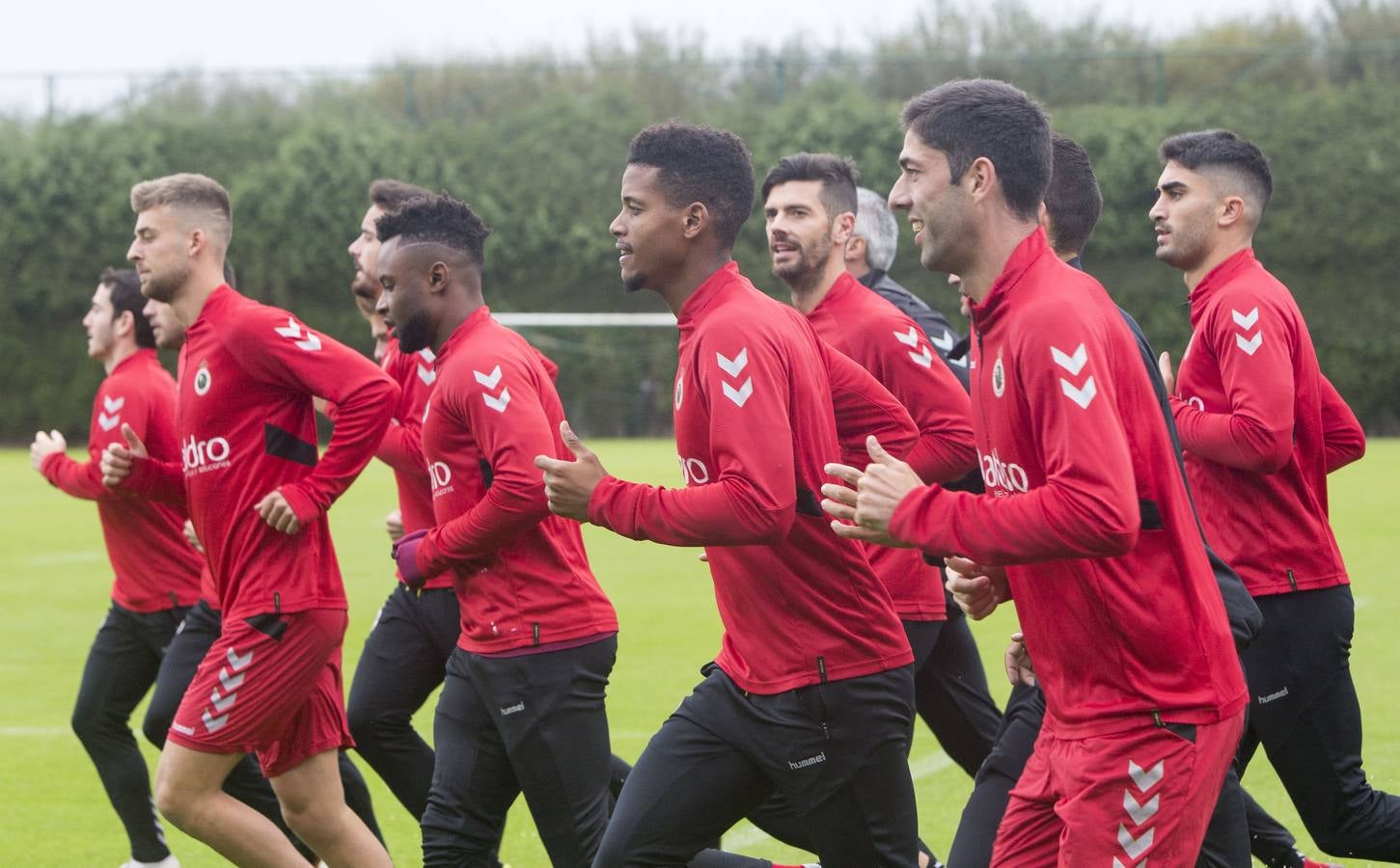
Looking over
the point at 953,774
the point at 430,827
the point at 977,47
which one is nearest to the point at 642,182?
the point at 430,827

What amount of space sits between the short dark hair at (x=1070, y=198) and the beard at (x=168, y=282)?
8.97 ft

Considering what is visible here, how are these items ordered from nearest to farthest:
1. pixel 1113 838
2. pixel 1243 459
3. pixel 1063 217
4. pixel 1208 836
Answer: pixel 1113 838 < pixel 1208 836 < pixel 1243 459 < pixel 1063 217

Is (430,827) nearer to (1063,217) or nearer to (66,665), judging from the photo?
(1063,217)

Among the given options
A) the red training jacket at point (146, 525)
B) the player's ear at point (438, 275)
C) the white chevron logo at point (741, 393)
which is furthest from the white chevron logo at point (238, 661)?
the white chevron logo at point (741, 393)

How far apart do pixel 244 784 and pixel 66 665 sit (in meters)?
5.42

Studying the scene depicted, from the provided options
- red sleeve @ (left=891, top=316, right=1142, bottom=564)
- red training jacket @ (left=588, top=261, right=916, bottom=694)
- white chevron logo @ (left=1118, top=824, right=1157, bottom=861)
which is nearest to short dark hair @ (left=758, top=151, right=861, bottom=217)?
red training jacket @ (left=588, top=261, right=916, bottom=694)

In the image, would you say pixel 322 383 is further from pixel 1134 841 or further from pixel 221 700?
pixel 1134 841

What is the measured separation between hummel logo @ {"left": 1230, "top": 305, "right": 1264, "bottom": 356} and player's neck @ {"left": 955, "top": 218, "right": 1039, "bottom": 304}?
4.83ft

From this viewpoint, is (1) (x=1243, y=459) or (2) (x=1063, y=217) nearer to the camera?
(1) (x=1243, y=459)

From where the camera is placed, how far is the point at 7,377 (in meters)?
33.6

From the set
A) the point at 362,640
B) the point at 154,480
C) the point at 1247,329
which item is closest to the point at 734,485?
the point at 1247,329

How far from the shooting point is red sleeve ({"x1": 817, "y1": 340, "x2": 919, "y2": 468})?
193 inches

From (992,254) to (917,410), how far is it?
226 centimetres

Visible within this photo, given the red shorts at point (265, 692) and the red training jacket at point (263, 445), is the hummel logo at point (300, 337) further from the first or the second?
the red shorts at point (265, 692)
